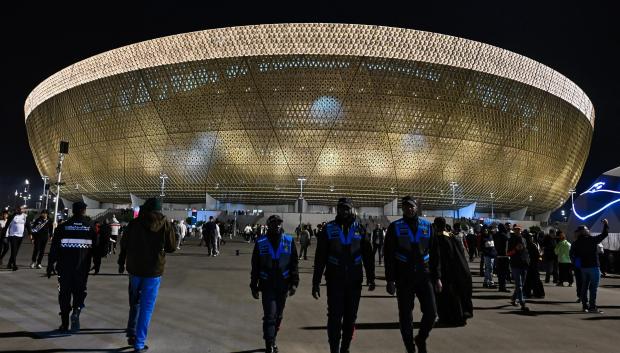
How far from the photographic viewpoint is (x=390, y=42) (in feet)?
134

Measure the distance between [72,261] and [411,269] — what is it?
3951mm

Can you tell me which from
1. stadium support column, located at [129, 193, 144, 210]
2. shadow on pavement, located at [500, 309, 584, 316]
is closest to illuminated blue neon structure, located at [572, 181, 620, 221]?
shadow on pavement, located at [500, 309, 584, 316]

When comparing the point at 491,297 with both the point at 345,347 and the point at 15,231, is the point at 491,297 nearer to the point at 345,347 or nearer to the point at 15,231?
the point at 345,347

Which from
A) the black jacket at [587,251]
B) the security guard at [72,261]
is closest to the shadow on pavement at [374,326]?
the security guard at [72,261]

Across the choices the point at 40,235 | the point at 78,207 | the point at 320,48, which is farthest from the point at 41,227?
the point at 320,48

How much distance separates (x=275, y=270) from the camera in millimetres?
4465

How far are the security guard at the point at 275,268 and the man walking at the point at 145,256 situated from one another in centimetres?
97

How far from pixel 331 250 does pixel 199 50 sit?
41822 mm

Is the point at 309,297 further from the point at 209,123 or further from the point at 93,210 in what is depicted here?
the point at 93,210

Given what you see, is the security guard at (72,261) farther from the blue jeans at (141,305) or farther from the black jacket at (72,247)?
the blue jeans at (141,305)

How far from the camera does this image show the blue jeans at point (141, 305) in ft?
14.2

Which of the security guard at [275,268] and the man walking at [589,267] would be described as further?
the man walking at [589,267]

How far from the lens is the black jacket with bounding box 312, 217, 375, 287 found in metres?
4.21

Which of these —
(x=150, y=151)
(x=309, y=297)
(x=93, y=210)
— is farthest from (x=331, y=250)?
(x=93, y=210)
